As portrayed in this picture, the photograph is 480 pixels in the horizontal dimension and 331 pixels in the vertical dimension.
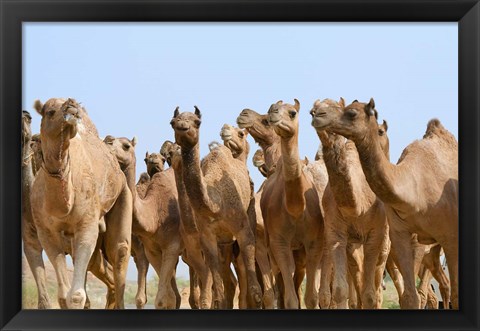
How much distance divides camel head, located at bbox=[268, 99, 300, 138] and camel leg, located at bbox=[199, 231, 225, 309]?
199 cm

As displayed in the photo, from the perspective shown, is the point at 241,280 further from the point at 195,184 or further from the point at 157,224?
the point at 195,184

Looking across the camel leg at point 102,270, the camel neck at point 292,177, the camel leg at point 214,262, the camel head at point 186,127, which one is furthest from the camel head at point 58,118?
the camel leg at point 214,262

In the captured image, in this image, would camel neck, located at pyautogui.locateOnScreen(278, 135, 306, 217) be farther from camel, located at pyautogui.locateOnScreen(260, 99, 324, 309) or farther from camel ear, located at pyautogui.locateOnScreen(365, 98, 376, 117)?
camel ear, located at pyautogui.locateOnScreen(365, 98, 376, 117)

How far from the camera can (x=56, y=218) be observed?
12.3 meters

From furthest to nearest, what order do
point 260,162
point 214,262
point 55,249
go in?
1. point 260,162
2. point 214,262
3. point 55,249

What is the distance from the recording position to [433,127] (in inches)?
523

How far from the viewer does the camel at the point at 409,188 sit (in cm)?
1146

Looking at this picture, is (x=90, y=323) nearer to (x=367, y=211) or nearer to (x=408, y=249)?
(x=408, y=249)

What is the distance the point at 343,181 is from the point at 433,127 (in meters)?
1.24

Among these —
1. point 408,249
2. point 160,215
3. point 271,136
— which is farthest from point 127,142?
point 408,249

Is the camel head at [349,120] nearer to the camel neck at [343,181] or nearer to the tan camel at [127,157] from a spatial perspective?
the camel neck at [343,181]

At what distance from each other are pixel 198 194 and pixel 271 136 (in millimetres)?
2806

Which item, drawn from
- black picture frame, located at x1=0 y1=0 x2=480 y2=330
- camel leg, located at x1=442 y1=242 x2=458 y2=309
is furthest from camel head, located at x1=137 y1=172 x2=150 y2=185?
black picture frame, located at x1=0 y1=0 x2=480 y2=330

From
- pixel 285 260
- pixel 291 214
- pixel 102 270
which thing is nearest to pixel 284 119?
pixel 291 214
